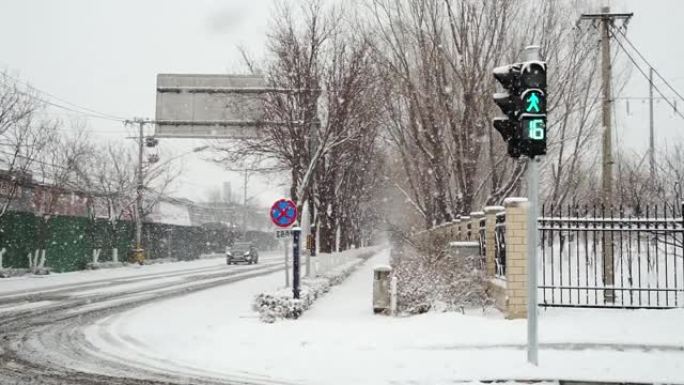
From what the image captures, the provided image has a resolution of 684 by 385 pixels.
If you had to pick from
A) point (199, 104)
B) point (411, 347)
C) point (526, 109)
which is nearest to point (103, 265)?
point (199, 104)

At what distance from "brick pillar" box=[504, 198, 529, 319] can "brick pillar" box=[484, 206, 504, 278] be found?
5.88ft

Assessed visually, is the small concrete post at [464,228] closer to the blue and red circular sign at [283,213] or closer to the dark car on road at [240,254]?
the blue and red circular sign at [283,213]

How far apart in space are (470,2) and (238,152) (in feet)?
29.7

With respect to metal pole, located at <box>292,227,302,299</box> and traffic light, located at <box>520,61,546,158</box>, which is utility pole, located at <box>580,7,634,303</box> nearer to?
traffic light, located at <box>520,61,546,158</box>

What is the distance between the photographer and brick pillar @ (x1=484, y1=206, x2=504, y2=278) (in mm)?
12952

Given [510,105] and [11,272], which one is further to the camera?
[11,272]

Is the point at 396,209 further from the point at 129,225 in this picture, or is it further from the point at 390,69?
the point at 390,69

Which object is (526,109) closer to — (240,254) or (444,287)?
(444,287)

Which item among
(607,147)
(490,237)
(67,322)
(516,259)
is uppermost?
(607,147)

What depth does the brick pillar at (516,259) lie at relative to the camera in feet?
35.7

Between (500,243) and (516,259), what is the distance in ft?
5.53

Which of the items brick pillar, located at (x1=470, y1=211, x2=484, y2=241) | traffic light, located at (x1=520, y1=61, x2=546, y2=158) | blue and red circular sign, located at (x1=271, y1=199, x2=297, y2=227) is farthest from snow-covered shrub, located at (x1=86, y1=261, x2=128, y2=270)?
traffic light, located at (x1=520, y1=61, x2=546, y2=158)

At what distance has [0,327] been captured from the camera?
12.0 meters

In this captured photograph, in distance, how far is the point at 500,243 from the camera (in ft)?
41.2
